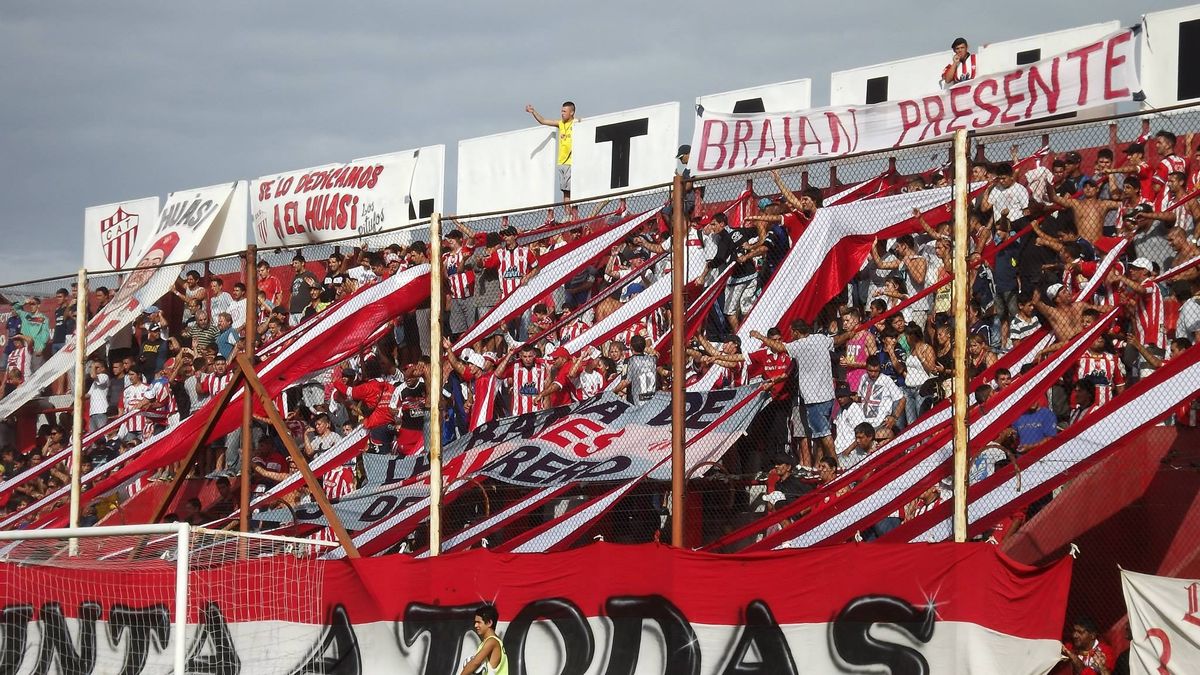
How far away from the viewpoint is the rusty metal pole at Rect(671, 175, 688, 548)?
1195 cm

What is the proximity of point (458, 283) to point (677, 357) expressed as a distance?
10.7 ft

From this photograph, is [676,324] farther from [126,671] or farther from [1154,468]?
[126,671]

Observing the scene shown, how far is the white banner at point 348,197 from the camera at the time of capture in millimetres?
22672

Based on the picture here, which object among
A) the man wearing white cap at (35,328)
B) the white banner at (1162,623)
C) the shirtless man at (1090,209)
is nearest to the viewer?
the white banner at (1162,623)

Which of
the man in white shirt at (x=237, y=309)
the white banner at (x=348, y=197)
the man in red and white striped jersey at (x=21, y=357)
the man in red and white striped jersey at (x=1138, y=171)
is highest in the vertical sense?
the white banner at (x=348, y=197)

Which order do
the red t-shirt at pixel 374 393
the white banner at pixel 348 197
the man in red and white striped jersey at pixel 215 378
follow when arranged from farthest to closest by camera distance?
1. the white banner at pixel 348 197
2. the man in red and white striped jersey at pixel 215 378
3. the red t-shirt at pixel 374 393

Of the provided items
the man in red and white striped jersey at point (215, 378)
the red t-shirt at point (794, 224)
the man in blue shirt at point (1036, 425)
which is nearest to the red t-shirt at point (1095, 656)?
the man in blue shirt at point (1036, 425)

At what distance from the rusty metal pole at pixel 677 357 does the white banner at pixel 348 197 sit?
10.6 meters

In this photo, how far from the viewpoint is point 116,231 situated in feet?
89.0

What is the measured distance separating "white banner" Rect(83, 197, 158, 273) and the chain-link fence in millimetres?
11791

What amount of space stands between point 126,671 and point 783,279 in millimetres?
6926

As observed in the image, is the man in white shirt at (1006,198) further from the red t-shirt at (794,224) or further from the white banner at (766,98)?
the white banner at (766,98)

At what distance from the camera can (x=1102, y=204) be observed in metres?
13.5

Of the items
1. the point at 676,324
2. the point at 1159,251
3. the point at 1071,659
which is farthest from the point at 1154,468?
the point at 676,324
